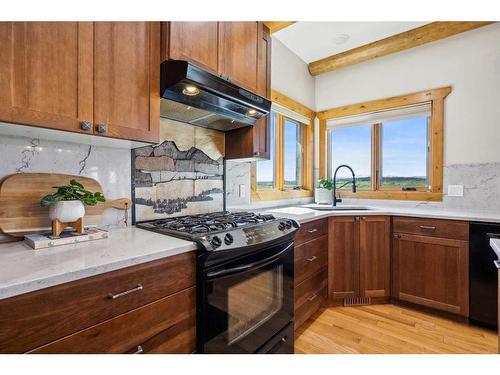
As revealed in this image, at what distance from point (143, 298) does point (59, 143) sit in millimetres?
952

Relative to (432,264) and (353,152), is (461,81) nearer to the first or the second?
(353,152)

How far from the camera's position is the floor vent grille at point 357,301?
235 cm

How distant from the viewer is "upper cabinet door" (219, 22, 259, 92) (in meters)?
1.61

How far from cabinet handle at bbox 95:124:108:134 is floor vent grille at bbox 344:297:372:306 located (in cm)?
237

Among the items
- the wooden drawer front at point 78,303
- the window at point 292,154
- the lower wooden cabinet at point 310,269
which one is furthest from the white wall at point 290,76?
the wooden drawer front at point 78,303

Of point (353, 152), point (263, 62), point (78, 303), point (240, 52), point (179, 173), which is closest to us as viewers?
point (78, 303)

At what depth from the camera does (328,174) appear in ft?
11.2

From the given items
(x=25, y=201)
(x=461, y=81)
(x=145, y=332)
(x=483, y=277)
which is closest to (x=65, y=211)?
(x=25, y=201)

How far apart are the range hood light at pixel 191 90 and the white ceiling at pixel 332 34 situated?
169 centimetres

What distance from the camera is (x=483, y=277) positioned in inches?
75.0

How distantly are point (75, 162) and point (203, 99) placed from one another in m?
0.79

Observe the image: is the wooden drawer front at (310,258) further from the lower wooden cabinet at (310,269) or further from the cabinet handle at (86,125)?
the cabinet handle at (86,125)

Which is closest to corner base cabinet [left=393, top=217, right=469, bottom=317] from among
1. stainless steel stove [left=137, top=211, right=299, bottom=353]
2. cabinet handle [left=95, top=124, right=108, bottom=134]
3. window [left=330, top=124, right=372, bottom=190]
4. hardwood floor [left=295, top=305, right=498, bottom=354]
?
hardwood floor [left=295, top=305, right=498, bottom=354]

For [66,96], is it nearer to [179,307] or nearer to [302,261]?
[179,307]
